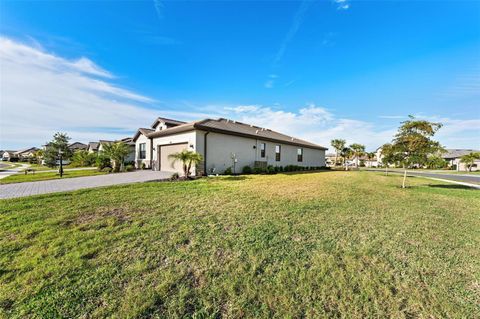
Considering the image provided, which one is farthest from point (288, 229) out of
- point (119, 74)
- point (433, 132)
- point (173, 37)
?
point (119, 74)

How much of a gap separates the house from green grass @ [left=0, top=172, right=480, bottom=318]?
832cm

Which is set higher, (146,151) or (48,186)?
(146,151)

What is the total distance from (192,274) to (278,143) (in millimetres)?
18959

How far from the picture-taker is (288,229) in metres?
4.70

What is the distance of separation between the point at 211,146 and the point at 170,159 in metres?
4.28

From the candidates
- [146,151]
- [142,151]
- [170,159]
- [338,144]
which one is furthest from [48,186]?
[338,144]

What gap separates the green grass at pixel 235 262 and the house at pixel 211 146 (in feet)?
27.3

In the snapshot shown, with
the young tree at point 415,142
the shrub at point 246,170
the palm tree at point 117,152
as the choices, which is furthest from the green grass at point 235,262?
the palm tree at point 117,152

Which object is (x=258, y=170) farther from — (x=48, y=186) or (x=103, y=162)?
(x=103, y=162)

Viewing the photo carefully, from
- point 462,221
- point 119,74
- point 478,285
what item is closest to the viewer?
point 478,285

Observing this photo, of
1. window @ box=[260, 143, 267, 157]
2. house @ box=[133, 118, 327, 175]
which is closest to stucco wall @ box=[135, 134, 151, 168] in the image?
house @ box=[133, 118, 327, 175]

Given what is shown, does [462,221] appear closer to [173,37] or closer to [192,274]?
[192,274]

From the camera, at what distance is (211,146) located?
575 inches

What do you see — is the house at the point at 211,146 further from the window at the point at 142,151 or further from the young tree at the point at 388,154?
the young tree at the point at 388,154
